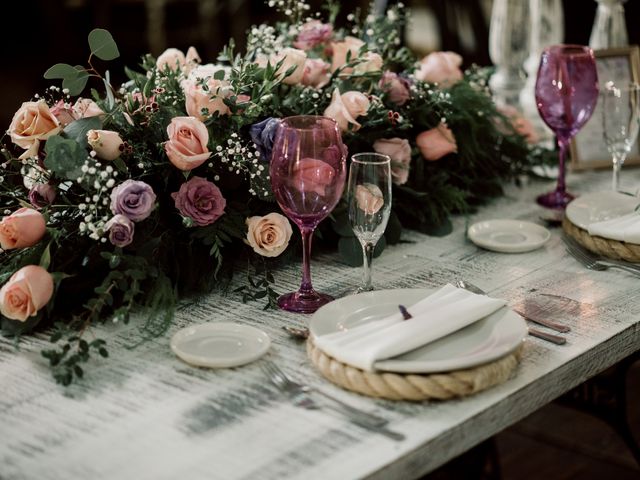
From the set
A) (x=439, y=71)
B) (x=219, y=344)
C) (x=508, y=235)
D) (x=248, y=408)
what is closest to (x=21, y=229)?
(x=219, y=344)

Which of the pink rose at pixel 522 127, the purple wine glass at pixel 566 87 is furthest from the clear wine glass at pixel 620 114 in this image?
the pink rose at pixel 522 127

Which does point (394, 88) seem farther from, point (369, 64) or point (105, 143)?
point (105, 143)

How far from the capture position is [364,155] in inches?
51.0

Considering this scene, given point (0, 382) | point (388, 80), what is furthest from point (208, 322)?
point (388, 80)

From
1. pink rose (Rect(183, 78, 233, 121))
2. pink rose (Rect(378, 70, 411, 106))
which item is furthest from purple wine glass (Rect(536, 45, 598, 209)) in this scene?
pink rose (Rect(183, 78, 233, 121))

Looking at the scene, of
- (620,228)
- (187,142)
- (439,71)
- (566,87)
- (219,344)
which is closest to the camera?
(219,344)

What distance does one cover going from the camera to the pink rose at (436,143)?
1674mm

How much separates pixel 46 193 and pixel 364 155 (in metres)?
0.46

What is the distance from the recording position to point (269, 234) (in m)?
1.38

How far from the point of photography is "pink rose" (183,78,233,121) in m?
1.37

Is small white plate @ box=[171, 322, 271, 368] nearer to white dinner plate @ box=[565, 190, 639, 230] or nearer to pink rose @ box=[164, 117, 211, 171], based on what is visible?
pink rose @ box=[164, 117, 211, 171]

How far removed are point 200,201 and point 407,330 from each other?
15.2 inches

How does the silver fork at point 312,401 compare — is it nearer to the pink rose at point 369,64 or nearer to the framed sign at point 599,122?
the pink rose at point 369,64

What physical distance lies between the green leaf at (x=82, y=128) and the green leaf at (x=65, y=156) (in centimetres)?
4
